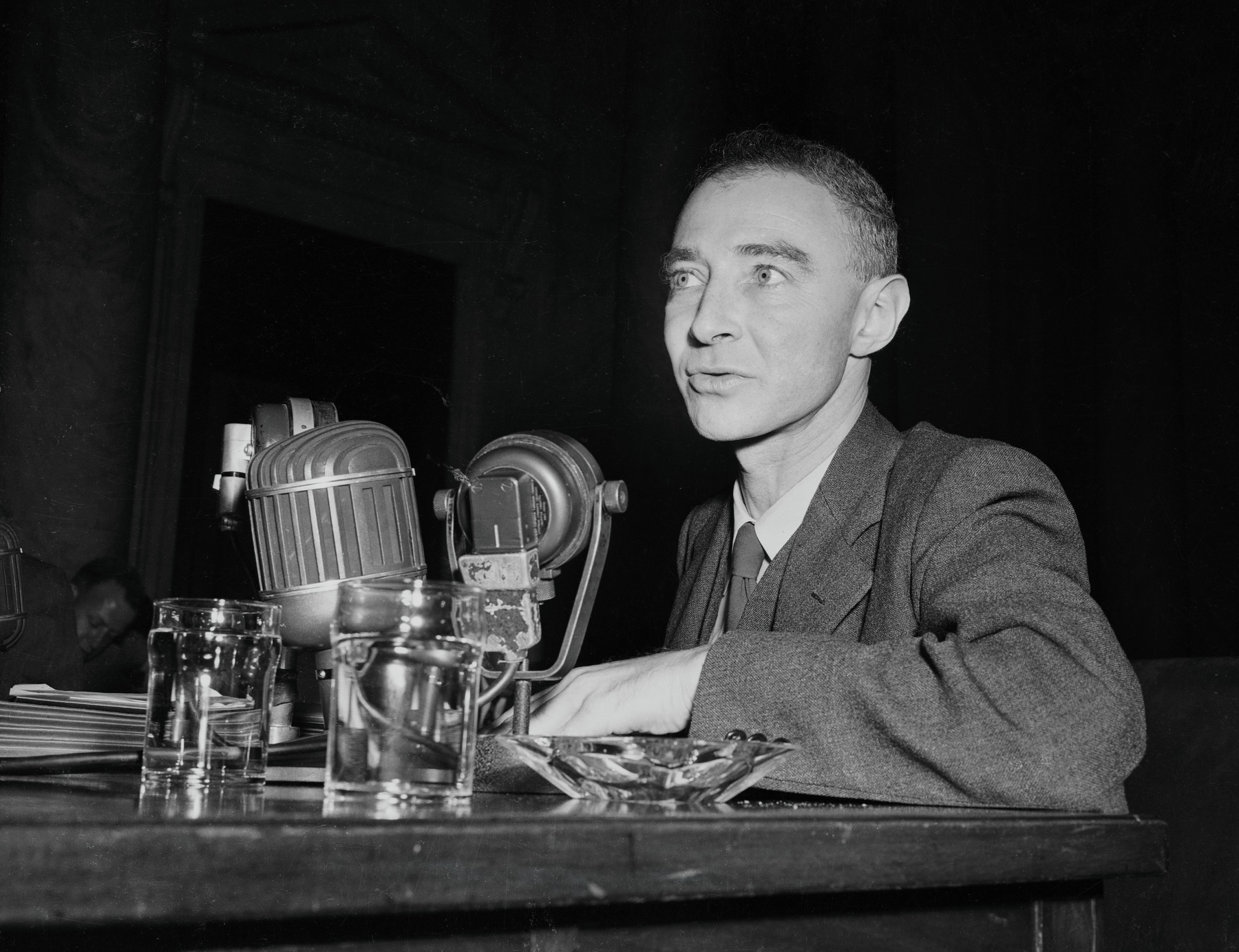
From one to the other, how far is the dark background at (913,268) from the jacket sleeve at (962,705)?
1.27 m

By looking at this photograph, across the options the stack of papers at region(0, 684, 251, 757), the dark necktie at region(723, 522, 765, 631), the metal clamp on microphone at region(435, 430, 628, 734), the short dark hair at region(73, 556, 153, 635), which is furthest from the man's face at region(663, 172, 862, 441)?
the short dark hair at region(73, 556, 153, 635)

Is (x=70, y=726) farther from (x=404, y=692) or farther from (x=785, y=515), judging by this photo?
(x=785, y=515)

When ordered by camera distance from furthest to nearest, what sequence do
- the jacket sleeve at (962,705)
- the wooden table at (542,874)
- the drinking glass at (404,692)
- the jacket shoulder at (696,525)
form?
the jacket shoulder at (696,525)
the jacket sleeve at (962,705)
the drinking glass at (404,692)
the wooden table at (542,874)

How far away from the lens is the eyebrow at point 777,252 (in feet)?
5.41

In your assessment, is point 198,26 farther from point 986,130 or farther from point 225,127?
point 986,130

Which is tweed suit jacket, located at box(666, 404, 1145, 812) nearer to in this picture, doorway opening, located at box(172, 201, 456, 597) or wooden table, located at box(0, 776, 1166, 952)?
wooden table, located at box(0, 776, 1166, 952)

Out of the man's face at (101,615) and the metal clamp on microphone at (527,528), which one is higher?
the metal clamp on microphone at (527,528)

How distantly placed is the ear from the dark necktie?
0.96 ft

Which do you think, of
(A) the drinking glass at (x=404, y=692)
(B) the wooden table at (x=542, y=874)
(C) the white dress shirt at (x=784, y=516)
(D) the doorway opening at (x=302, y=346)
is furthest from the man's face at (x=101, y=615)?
(A) the drinking glass at (x=404, y=692)

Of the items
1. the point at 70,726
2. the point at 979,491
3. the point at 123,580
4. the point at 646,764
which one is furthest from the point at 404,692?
the point at 123,580

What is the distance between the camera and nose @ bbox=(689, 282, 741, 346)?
1646 mm

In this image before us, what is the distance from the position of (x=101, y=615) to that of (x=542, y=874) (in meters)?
2.03

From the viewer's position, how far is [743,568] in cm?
166

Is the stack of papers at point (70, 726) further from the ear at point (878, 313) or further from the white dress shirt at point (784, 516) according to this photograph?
the ear at point (878, 313)
